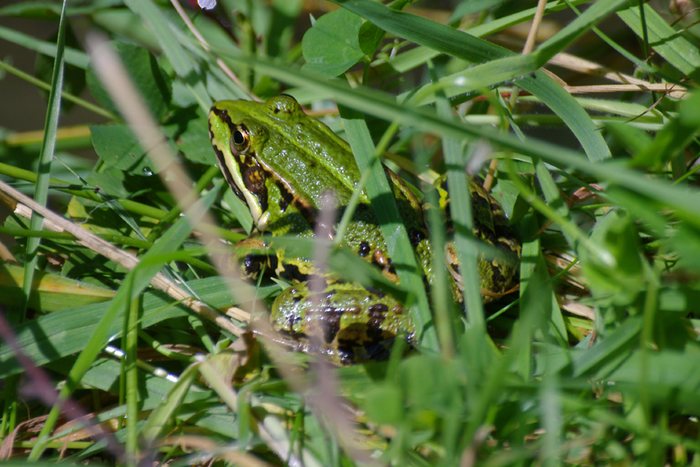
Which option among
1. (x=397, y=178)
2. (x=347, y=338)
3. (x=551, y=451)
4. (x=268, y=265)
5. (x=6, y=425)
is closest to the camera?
(x=551, y=451)

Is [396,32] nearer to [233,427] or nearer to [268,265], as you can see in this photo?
[268,265]

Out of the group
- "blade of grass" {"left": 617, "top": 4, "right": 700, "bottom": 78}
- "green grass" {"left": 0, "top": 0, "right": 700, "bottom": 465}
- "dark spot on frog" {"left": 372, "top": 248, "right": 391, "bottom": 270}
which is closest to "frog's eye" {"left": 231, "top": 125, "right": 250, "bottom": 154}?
"green grass" {"left": 0, "top": 0, "right": 700, "bottom": 465}

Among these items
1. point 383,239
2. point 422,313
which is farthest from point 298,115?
point 422,313

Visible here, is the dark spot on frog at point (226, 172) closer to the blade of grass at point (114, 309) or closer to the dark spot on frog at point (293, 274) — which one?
the dark spot on frog at point (293, 274)

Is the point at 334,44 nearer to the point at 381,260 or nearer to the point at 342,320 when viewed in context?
the point at 381,260

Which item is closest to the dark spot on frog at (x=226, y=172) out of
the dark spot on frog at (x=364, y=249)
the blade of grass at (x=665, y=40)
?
the dark spot on frog at (x=364, y=249)

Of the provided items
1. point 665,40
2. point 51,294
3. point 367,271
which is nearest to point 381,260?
point 367,271
